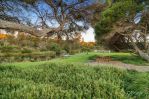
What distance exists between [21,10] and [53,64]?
991 cm

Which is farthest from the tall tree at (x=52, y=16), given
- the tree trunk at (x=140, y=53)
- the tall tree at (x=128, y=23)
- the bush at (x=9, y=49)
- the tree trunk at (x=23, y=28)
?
the bush at (x=9, y=49)

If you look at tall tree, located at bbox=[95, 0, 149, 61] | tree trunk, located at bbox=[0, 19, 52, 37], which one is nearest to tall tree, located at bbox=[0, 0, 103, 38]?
tree trunk, located at bbox=[0, 19, 52, 37]

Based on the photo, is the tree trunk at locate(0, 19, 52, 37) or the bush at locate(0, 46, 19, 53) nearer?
the tree trunk at locate(0, 19, 52, 37)

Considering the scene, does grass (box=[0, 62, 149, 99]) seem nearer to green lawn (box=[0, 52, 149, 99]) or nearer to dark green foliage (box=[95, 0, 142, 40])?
green lawn (box=[0, 52, 149, 99])

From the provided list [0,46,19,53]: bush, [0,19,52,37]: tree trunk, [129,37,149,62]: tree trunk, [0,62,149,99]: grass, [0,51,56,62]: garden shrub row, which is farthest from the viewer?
[0,46,19,53]: bush

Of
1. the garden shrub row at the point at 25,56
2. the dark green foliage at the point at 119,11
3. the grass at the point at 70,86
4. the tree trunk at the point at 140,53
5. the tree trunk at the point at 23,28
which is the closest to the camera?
the tree trunk at the point at 23,28

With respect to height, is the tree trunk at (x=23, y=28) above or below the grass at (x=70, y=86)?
above

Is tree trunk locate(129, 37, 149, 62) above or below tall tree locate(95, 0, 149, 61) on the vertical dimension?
→ below

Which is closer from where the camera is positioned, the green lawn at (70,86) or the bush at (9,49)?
the green lawn at (70,86)

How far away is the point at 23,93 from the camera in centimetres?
959

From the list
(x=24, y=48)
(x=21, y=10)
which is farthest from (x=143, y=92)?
(x=24, y=48)

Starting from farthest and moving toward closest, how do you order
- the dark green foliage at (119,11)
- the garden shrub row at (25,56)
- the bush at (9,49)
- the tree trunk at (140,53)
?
the bush at (9,49), the garden shrub row at (25,56), the tree trunk at (140,53), the dark green foliage at (119,11)

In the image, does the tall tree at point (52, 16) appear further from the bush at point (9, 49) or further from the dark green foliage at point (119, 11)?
the bush at point (9, 49)

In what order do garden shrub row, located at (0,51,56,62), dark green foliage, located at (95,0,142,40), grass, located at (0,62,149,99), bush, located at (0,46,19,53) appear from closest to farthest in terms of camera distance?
1. grass, located at (0,62,149,99)
2. dark green foliage, located at (95,0,142,40)
3. garden shrub row, located at (0,51,56,62)
4. bush, located at (0,46,19,53)
